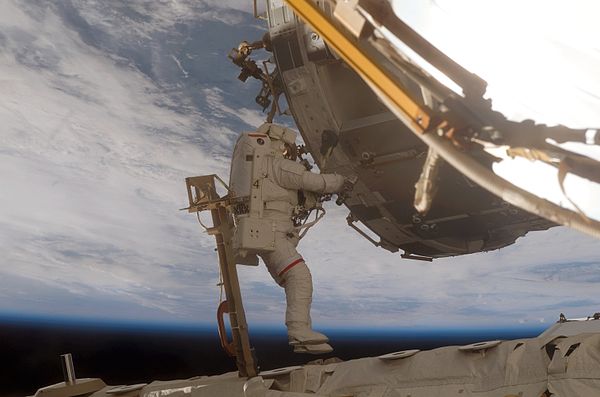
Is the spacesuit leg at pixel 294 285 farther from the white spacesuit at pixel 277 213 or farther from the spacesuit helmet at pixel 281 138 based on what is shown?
A: the spacesuit helmet at pixel 281 138

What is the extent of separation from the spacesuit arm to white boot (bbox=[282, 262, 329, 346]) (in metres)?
0.75

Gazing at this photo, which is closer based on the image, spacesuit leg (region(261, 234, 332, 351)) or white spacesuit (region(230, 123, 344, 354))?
spacesuit leg (region(261, 234, 332, 351))

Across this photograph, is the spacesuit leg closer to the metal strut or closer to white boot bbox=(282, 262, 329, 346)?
white boot bbox=(282, 262, 329, 346)

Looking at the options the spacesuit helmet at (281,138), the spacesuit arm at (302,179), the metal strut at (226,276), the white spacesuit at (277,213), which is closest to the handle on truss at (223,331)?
the metal strut at (226,276)

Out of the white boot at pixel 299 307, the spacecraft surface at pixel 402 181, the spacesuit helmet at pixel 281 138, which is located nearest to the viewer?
the spacecraft surface at pixel 402 181

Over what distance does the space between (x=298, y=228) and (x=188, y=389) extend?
79.3 inches

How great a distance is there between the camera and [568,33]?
5.65 ft

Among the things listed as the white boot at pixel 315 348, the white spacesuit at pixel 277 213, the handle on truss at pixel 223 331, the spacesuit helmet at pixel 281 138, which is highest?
the spacesuit helmet at pixel 281 138

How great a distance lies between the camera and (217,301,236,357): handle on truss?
494 centimetres

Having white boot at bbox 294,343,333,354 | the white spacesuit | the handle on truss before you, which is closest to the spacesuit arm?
the white spacesuit

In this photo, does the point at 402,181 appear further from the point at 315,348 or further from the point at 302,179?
the point at 315,348

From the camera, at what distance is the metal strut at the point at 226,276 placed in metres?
4.78

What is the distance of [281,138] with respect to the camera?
606 cm

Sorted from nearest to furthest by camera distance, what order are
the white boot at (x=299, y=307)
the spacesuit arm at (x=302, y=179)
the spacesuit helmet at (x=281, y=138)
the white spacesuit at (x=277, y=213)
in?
the white boot at (x=299, y=307) < the white spacesuit at (x=277, y=213) < the spacesuit arm at (x=302, y=179) < the spacesuit helmet at (x=281, y=138)
